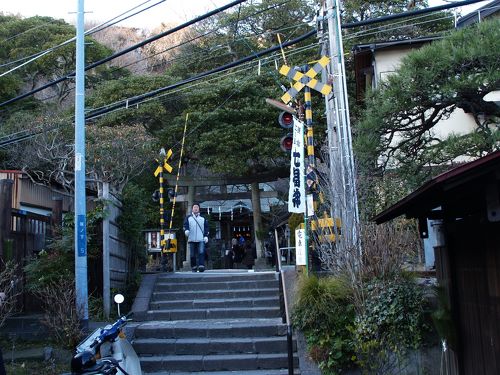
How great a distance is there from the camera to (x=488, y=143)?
789 centimetres

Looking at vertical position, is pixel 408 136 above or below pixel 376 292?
above

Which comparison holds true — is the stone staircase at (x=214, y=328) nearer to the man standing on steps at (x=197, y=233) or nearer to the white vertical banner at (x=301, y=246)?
the white vertical banner at (x=301, y=246)

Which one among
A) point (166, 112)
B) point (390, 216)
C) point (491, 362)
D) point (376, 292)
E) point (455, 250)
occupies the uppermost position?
point (166, 112)

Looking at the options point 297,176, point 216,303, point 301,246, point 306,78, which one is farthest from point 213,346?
point 306,78

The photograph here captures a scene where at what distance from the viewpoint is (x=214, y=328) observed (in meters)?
9.95

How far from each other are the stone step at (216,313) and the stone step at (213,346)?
3.57 feet

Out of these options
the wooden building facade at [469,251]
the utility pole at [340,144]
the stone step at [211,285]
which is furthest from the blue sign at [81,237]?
the wooden building facade at [469,251]

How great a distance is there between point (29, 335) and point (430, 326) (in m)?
6.43

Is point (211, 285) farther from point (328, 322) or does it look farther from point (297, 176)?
point (328, 322)

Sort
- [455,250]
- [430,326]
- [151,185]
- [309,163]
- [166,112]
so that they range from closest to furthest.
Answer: [455,250] → [430,326] → [309,163] → [166,112] → [151,185]

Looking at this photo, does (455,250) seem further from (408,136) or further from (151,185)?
(151,185)

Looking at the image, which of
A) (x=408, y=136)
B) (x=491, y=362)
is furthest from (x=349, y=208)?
(x=491, y=362)

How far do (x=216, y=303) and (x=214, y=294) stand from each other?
0.43 metres

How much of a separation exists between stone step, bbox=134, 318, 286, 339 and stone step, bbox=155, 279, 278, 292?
1.44 metres
